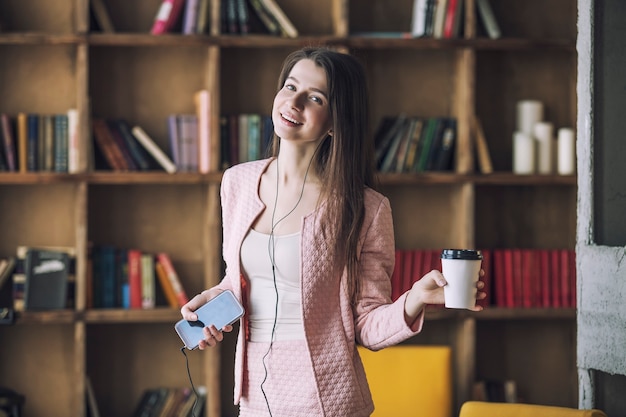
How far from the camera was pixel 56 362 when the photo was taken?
402 centimetres

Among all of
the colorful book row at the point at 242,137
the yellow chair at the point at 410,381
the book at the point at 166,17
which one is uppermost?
the book at the point at 166,17

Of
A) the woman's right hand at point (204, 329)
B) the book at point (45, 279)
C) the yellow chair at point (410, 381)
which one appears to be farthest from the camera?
the book at point (45, 279)

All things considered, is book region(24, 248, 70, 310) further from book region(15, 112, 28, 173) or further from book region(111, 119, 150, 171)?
book region(111, 119, 150, 171)

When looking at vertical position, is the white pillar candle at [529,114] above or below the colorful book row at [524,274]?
above

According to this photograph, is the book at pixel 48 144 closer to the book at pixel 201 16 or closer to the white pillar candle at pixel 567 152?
the book at pixel 201 16

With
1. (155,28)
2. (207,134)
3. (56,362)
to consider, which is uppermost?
(155,28)

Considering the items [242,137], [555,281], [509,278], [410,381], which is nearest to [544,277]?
[555,281]

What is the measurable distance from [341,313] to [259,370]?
209mm

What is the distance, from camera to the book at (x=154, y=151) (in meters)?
3.87

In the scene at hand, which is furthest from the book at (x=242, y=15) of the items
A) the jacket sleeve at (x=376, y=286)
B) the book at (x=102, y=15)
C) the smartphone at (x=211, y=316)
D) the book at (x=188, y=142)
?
the smartphone at (x=211, y=316)

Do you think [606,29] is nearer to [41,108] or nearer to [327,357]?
[327,357]

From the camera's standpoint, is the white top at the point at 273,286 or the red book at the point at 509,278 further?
the red book at the point at 509,278

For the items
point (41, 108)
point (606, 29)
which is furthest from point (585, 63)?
point (41, 108)

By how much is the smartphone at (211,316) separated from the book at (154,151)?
2063 mm
